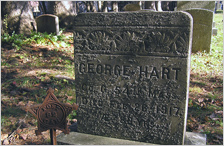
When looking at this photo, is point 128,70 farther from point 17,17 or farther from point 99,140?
point 17,17

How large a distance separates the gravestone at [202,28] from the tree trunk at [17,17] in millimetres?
5511

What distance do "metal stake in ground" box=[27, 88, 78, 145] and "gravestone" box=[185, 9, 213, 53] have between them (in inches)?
262

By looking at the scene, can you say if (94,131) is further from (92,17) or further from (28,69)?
(28,69)

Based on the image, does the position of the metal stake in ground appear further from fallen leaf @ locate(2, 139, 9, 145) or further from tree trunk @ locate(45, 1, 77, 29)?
tree trunk @ locate(45, 1, 77, 29)

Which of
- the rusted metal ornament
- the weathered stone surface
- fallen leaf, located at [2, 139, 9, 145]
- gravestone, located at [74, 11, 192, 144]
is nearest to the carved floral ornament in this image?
gravestone, located at [74, 11, 192, 144]

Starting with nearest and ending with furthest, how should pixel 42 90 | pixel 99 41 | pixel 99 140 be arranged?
pixel 99 41
pixel 99 140
pixel 42 90

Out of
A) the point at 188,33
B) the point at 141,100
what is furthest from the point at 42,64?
the point at 188,33

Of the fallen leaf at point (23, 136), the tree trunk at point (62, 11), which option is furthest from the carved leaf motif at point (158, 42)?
the tree trunk at point (62, 11)

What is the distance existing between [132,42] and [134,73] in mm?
336

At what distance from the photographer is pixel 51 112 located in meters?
2.62

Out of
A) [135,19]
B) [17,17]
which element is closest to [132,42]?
[135,19]

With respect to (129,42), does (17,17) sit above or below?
above

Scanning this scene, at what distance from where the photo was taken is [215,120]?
12.9 ft

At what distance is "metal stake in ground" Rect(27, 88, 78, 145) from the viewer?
2.59 metres
